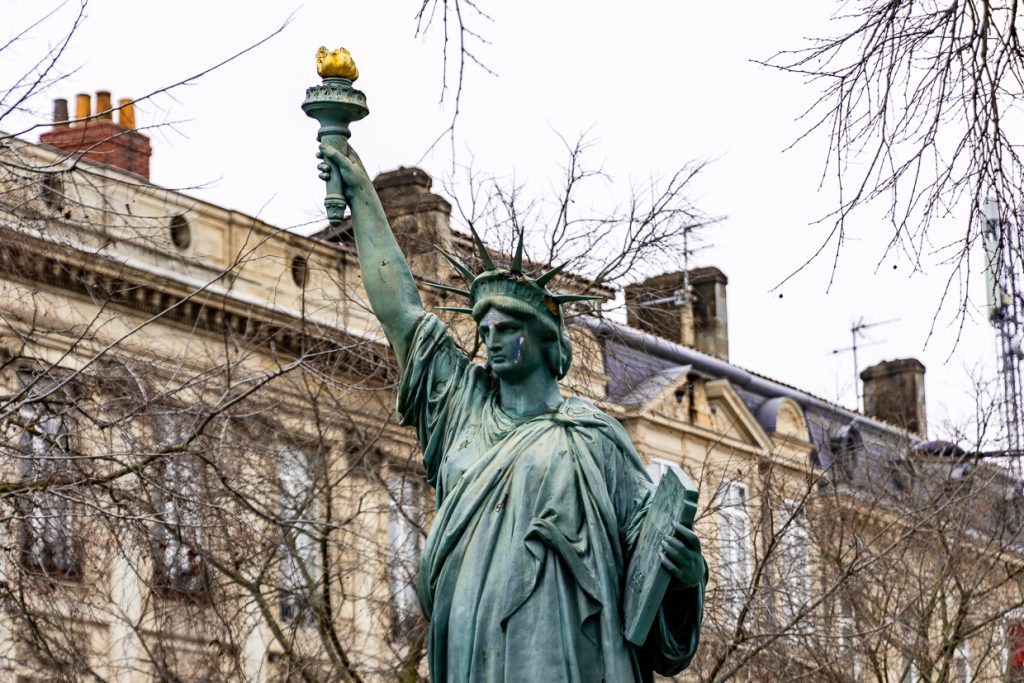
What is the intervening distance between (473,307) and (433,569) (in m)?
0.88

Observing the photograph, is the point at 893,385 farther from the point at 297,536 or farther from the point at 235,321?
the point at 297,536

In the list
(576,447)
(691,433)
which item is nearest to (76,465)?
(576,447)

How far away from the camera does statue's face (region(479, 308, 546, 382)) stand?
25.9ft

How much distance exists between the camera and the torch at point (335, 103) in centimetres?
827

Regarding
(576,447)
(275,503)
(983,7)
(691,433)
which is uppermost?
(691,433)

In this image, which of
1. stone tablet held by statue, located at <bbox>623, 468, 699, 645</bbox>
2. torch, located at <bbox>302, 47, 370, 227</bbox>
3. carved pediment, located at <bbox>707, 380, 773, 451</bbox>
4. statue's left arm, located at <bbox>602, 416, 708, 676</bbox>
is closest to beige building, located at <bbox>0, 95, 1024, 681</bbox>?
torch, located at <bbox>302, 47, 370, 227</bbox>

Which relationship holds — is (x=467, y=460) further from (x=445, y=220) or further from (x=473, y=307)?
(x=445, y=220)

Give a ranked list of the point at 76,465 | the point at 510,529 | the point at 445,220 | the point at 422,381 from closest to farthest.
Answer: the point at 510,529
the point at 422,381
the point at 76,465
the point at 445,220

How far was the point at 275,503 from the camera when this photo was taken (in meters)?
20.8

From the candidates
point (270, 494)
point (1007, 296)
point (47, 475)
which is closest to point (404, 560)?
point (270, 494)

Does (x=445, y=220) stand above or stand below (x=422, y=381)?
above

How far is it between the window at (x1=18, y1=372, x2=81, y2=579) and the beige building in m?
0.05

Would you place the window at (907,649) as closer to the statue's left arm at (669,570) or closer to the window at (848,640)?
the window at (848,640)

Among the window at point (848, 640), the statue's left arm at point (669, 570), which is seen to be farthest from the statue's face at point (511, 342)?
the window at point (848, 640)
